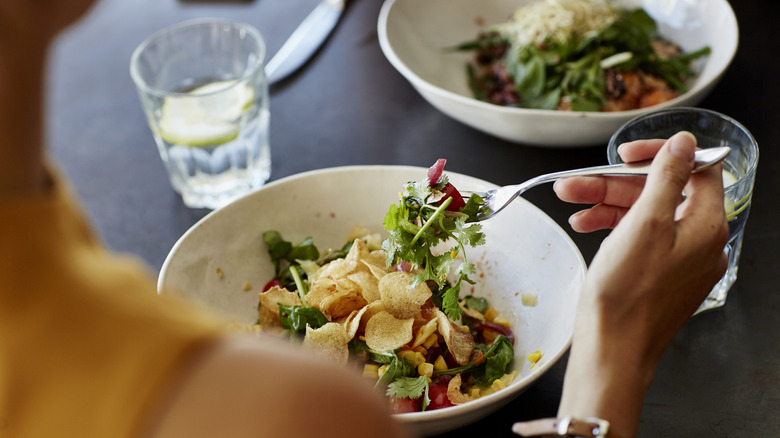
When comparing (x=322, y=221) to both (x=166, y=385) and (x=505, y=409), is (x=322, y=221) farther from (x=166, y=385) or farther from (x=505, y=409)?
(x=166, y=385)

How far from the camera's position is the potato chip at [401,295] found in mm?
1040

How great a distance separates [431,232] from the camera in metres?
1.04

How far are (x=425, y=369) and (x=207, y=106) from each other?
735 mm

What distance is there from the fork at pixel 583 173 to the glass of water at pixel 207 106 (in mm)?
509

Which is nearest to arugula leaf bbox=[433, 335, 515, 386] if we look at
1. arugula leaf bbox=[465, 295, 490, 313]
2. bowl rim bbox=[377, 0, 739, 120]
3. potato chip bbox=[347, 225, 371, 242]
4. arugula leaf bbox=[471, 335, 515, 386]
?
arugula leaf bbox=[471, 335, 515, 386]

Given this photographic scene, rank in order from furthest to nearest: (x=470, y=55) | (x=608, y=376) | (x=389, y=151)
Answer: (x=470, y=55) → (x=389, y=151) → (x=608, y=376)

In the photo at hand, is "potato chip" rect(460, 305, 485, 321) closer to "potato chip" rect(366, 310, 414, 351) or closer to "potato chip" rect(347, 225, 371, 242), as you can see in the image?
"potato chip" rect(366, 310, 414, 351)

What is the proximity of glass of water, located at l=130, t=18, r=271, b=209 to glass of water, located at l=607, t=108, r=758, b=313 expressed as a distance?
74cm

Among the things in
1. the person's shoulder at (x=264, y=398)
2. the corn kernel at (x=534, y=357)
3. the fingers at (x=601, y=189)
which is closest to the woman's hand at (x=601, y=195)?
the fingers at (x=601, y=189)

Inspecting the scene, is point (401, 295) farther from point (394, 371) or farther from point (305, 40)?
point (305, 40)

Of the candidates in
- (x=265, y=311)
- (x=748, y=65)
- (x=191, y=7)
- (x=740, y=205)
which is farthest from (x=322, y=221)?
(x=191, y=7)

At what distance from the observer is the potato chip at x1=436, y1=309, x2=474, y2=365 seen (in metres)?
1.01

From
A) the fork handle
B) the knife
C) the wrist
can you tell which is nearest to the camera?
the wrist

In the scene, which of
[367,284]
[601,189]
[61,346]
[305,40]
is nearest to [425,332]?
[367,284]
